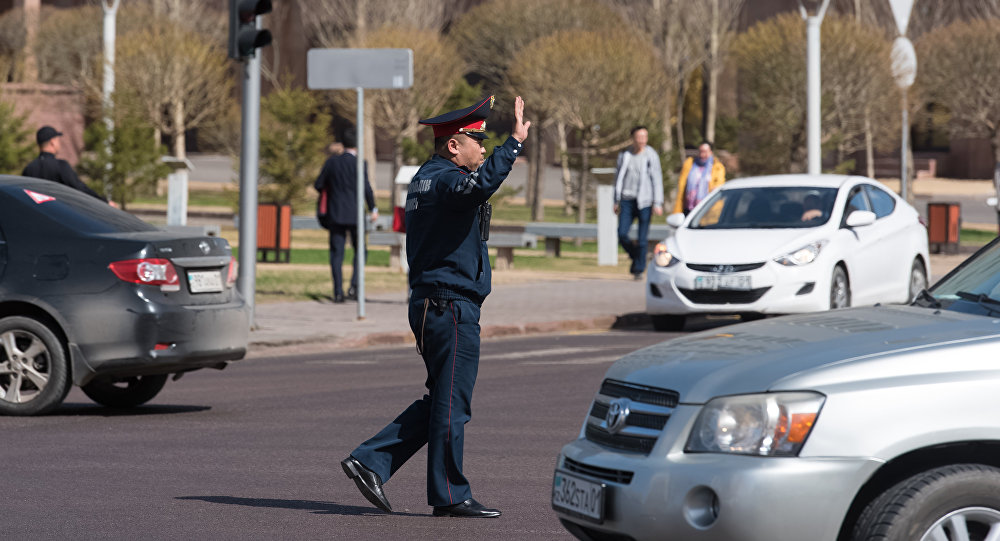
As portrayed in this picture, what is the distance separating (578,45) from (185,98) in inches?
497

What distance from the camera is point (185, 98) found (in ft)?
147

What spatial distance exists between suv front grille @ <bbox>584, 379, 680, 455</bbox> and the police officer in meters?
1.63

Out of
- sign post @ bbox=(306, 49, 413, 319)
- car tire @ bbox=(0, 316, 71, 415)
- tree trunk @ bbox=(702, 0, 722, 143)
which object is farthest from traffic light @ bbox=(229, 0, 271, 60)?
tree trunk @ bbox=(702, 0, 722, 143)

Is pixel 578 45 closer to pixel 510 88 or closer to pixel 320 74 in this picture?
pixel 510 88

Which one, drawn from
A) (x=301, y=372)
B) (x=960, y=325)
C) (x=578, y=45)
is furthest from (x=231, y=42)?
(x=578, y=45)

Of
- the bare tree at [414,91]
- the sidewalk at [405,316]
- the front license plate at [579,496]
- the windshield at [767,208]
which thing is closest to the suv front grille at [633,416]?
the front license plate at [579,496]

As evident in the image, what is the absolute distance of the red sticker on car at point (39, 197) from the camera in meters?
10.7

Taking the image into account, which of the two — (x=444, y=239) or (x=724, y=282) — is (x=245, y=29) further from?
(x=444, y=239)

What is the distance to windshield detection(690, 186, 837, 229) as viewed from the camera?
54.5ft

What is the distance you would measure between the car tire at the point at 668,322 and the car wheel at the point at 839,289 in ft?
5.22

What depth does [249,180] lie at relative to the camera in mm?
15836

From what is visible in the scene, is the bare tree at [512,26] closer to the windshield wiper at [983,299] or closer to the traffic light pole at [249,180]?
the traffic light pole at [249,180]

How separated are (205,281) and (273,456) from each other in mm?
2160

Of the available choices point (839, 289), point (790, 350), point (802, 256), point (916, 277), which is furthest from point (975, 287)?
point (916, 277)
